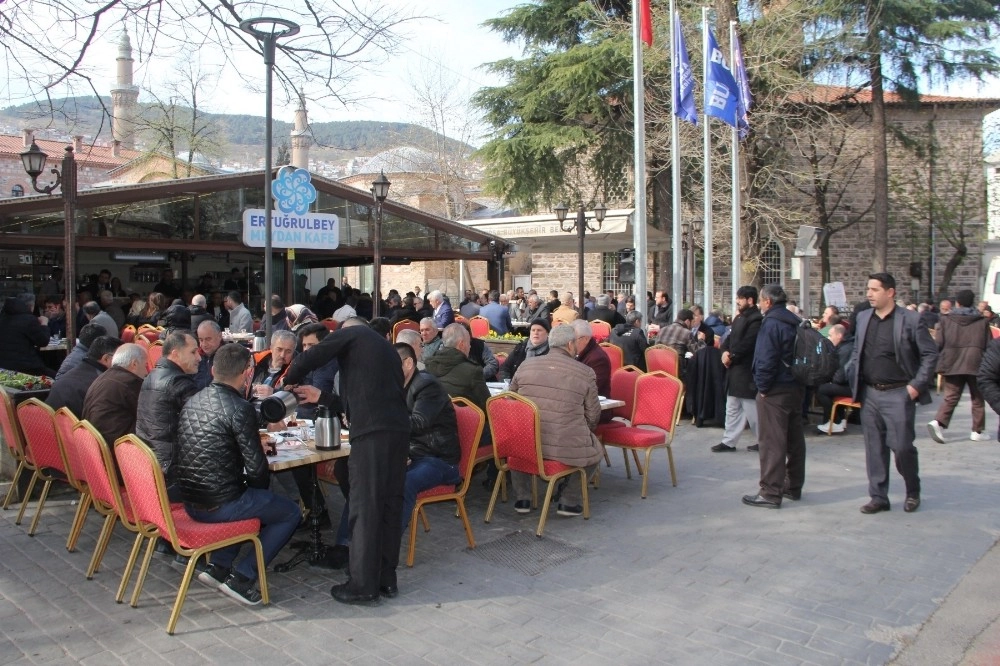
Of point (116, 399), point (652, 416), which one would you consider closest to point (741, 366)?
point (652, 416)

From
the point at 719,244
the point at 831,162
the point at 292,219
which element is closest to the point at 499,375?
the point at 292,219

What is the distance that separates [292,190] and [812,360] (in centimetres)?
1056

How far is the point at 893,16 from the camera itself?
24375 millimetres

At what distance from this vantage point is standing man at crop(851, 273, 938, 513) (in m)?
5.55

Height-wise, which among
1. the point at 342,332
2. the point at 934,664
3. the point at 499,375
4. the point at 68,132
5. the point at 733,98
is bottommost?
the point at 934,664

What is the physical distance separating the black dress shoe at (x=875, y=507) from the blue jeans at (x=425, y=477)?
10.2ft

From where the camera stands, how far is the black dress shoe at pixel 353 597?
13.4 ft

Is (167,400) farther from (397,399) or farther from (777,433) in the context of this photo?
(777,433)

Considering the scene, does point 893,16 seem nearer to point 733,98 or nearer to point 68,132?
point 733,98

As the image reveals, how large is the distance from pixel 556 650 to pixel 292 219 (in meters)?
12.6

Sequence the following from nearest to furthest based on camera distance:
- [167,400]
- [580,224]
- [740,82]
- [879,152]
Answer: [167,400] → [740,82] → [580,224] → [879,152]

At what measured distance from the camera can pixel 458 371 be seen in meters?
5.94

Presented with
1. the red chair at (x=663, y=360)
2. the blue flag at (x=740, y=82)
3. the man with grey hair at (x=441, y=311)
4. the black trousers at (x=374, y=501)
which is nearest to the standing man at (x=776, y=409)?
the red chair at (x=663, y=360)

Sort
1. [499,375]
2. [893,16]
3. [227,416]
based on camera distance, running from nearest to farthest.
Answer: [227,416] → [499,375] → [893,16]
